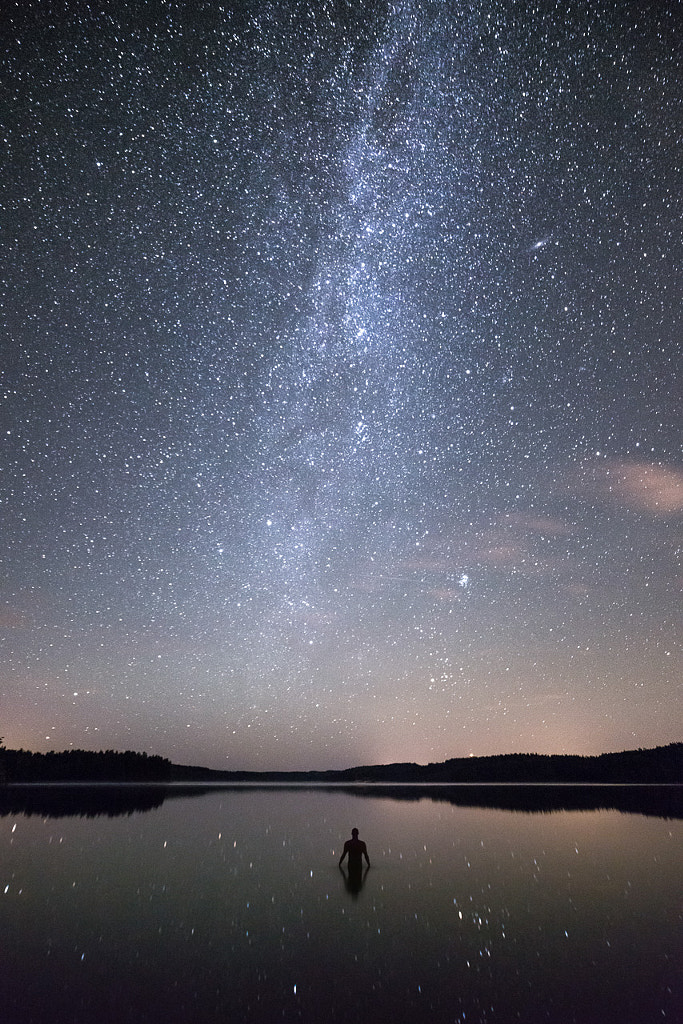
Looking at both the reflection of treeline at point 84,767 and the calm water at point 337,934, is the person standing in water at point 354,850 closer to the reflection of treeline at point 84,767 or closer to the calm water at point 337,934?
the calm water at point 337,934

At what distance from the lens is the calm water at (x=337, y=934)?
8156 millimetres

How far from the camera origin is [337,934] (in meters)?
11.7

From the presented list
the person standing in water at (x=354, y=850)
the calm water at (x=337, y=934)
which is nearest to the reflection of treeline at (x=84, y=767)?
the calm water at (x=337, y=934)

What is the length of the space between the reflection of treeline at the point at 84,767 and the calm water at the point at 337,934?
388 ft

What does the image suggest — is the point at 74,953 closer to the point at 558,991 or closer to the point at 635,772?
the point at 558,991

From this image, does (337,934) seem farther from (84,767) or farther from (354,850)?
(84,767)

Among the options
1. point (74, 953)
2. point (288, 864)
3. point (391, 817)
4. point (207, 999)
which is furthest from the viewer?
point (391, 817)

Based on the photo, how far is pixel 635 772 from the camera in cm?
14175

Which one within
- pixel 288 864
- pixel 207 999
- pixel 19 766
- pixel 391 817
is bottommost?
pixel 207 999

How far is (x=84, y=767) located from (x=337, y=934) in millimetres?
139913

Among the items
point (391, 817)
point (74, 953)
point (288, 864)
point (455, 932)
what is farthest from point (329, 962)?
point (391, 817)

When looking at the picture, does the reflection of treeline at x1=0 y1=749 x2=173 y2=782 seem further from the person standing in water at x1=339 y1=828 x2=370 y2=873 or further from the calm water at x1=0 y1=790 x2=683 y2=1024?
the person standing in water at x1=339 y1=828 x2=370 y2=873

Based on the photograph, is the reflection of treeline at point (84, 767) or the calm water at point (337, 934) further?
the reflection of treeline at point (84, 767)

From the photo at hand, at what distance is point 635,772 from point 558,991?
512 ft
